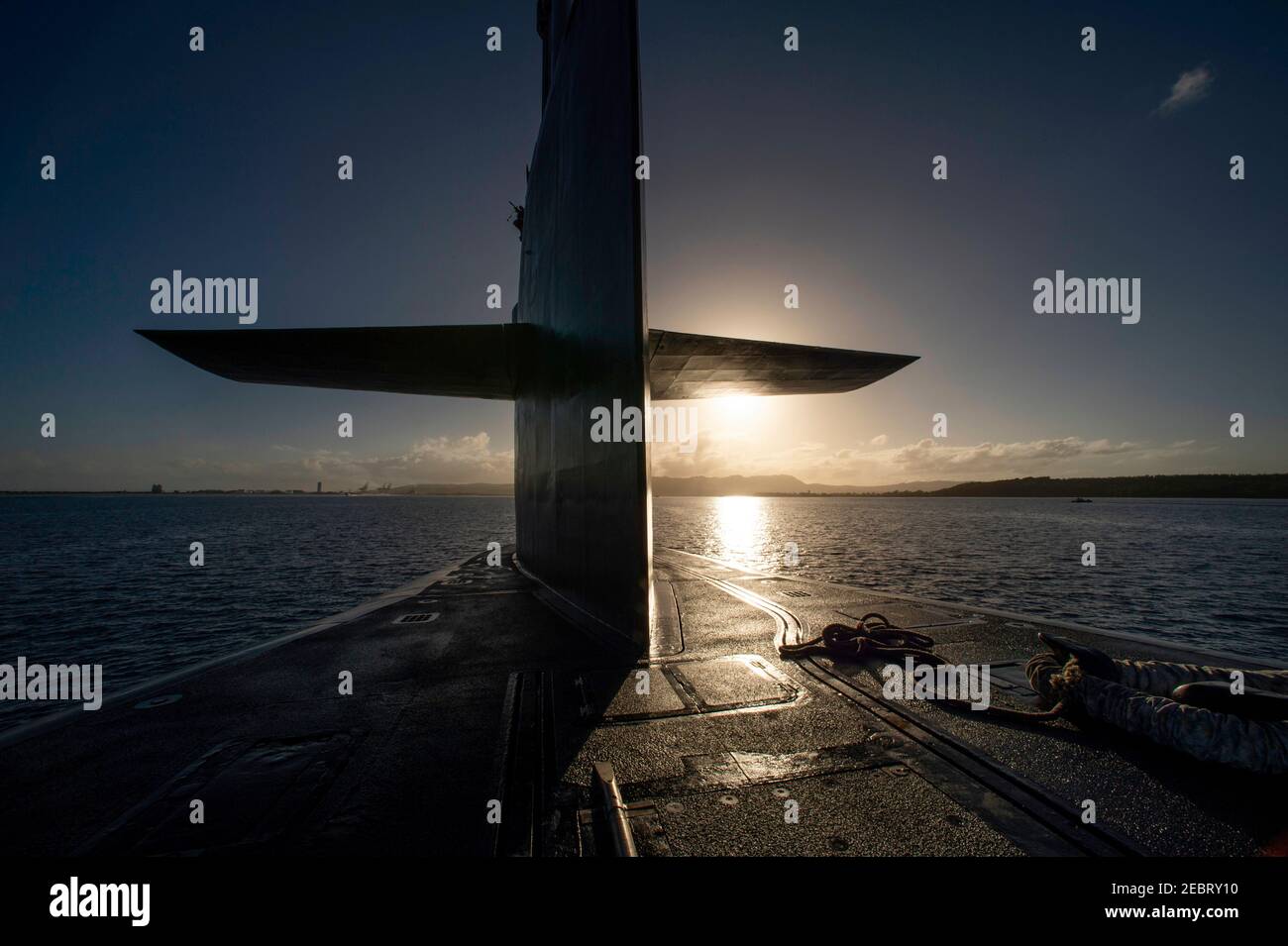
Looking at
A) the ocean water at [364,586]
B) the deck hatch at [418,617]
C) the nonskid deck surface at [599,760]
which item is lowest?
the ocean water at [364,586]

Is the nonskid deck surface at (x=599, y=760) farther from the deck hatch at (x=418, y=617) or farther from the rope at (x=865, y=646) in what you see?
the deck hatch at (x=418, y=617)

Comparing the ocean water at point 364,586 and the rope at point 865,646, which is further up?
the rope at point 865,646

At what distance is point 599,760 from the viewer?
4504 mm

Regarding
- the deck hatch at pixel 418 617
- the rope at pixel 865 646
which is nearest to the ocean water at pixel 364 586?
the deck hatch at pixel 418 617

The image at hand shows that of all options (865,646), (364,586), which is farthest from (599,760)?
(364,586)

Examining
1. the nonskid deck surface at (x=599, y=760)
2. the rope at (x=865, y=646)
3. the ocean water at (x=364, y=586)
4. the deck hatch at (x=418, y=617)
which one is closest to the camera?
the nonskid deck surface at (x=599, y=760)

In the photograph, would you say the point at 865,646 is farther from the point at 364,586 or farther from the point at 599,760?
the point at 364,586

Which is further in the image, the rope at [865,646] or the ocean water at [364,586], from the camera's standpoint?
the ocean water at [364,586]

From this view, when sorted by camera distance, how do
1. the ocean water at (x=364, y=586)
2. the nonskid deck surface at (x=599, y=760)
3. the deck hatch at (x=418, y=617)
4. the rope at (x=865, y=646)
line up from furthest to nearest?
the ocean water at (x=364, y=586), the deck hatch at (x=418, y=617), the rope at (x=865, y=646), the nonskid deck surface at (x=599, y=760)

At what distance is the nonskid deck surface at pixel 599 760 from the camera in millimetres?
3457

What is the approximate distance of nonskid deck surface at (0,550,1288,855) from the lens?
346 centimetres

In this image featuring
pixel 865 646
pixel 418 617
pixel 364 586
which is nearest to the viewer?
pixel 865 646

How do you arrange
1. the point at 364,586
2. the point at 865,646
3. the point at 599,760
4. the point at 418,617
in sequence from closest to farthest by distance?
the point at 599,760 < the point at 865,646 < the point at 418,617 < the point at 364,586
